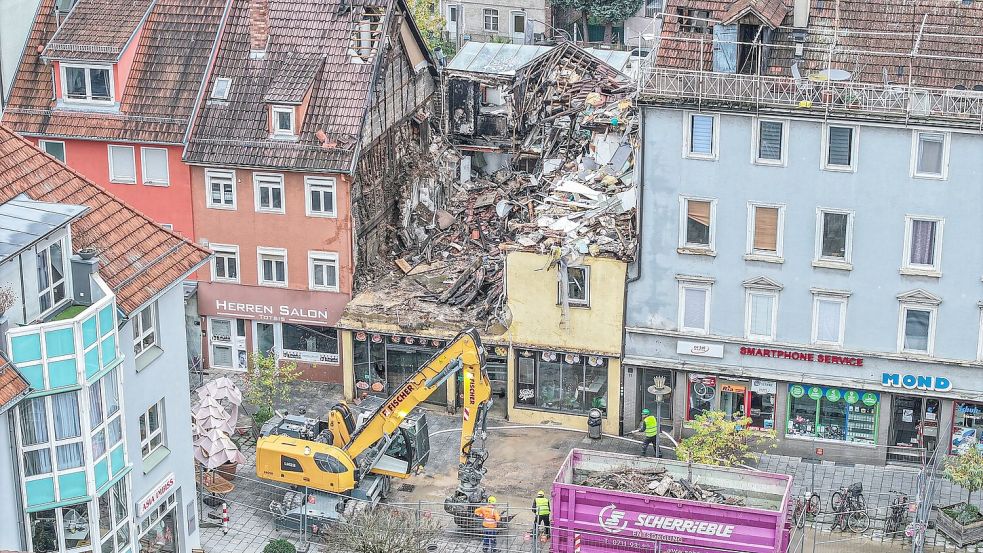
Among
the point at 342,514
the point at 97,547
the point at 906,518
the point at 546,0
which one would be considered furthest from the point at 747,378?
the point at 546,0

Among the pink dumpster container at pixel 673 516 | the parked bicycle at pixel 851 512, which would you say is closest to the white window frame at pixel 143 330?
the pink dumpster container at pixel 673 516

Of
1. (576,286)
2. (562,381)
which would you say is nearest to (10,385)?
(576,286)

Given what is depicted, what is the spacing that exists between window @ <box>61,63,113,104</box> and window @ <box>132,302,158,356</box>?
21.4 meters

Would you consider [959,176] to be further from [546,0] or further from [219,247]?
[546,0]

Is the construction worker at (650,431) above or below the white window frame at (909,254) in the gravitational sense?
below

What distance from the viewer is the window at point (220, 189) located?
2653 inches

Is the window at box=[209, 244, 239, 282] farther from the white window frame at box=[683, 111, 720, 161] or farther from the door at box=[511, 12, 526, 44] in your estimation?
the door at box=[511, 12, 526, 44]

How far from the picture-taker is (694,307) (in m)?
62.0

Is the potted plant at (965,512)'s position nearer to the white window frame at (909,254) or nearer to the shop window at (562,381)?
the white window frame at (909,254)

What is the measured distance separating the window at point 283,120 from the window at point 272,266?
5.02m

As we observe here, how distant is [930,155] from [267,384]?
27.1m

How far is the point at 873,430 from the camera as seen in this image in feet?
202

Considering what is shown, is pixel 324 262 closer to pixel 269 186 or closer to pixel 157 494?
pixel 269 186

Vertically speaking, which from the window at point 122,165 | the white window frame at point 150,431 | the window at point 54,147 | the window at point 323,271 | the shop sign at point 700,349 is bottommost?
the shop sign at point 700,349
